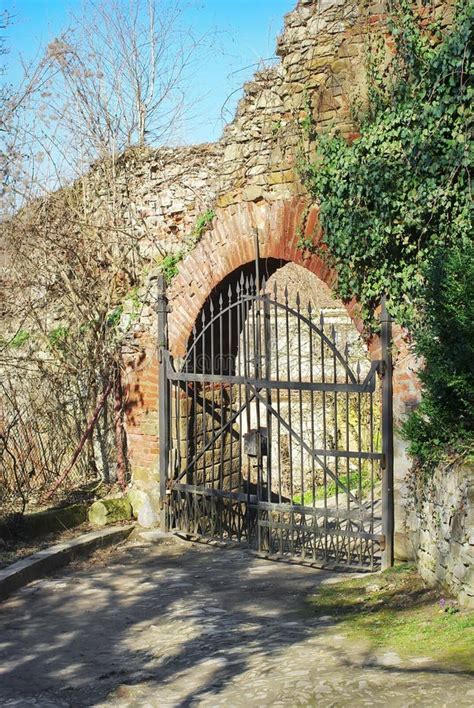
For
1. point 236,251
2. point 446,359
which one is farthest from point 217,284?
point 446,359

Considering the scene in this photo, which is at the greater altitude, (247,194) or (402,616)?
(247,194)

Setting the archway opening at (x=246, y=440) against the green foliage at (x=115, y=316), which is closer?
the archway opening at (x=246, y=440)

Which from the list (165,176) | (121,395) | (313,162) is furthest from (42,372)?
(313,162)

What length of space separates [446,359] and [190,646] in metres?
2.44

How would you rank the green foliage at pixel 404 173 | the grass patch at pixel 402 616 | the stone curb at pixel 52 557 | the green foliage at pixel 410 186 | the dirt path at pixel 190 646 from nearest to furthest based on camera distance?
the dirt path at pixel 190 646
the grass patch at pixel 402 616
the green foliage at pixel 410 186
the green foliage at pixel 404 173
the stone curb at pixel 52 557

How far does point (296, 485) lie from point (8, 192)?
571 centimetres

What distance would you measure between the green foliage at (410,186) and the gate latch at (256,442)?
1431mm

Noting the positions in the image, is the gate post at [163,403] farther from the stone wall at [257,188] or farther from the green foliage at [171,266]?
the green foliage at [171,266]

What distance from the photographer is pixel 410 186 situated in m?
6.30

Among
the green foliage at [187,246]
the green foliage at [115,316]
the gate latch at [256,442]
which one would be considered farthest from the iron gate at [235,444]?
the green foliage at [115,316]

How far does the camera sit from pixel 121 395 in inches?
347

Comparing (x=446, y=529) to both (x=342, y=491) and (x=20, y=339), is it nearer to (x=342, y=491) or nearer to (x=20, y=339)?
(x=342, y=491)

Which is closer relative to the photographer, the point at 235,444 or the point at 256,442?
the point at 256,442

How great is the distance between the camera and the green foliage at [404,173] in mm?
6125
